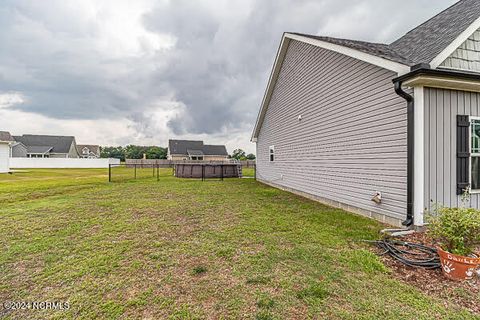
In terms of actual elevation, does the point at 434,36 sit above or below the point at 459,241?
above

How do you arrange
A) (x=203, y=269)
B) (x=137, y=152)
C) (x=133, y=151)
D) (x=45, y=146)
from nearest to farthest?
(x=203, y=269) < (x=45, y=146) < (x=137, y=152) < (x=133, y=151)

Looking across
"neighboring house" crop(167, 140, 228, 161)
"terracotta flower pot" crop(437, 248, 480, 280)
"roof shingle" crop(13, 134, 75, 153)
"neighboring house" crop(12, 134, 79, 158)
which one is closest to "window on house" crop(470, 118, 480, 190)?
"terracotta flower pot" crop(437, 248, 480, 280)

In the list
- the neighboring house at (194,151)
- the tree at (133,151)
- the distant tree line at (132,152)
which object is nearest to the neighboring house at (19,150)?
the distant tree line at (132,152)

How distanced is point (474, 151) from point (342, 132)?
259cm

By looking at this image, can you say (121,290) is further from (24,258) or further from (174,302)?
(24,258)

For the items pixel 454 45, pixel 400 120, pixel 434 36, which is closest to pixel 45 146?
pixel 400 120

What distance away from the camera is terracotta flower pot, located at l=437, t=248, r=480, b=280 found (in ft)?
8.61

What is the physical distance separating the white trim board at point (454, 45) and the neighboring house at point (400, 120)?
2 centimetres

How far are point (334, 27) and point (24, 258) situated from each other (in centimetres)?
1210

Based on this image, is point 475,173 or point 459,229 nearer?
point 459,229

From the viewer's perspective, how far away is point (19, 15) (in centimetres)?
915

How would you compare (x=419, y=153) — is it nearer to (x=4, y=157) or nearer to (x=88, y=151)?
(x=4, y=157)

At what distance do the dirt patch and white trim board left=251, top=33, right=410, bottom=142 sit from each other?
3147 mm

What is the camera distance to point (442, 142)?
438 cm
